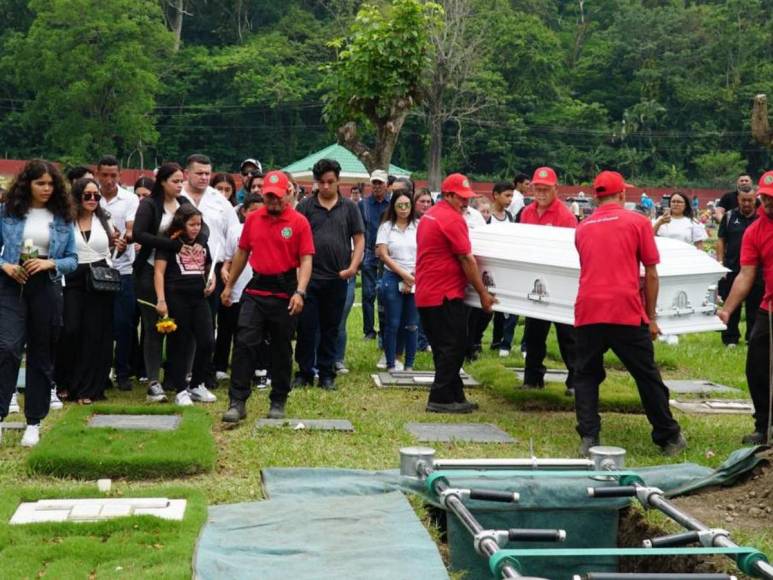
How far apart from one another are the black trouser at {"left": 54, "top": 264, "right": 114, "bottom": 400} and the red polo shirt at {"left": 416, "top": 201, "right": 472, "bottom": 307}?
2408mm

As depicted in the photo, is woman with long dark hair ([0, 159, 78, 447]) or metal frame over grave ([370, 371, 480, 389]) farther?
metal frame over grave ([370, 371, 480, 389])

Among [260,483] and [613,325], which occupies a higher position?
[613,325]

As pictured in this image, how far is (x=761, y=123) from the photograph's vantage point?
52.7ft

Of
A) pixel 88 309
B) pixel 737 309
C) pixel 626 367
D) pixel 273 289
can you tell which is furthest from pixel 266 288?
pixel 737 309

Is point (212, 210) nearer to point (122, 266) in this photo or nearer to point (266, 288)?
point (122, 266)

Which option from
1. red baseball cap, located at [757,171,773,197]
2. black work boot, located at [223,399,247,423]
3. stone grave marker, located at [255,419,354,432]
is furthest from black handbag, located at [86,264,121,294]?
red baseball cap, located at [757,171,773,197]

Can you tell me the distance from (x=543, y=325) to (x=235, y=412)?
278 centimetres

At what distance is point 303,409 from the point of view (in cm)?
908

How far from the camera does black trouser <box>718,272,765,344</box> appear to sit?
39.2 feet

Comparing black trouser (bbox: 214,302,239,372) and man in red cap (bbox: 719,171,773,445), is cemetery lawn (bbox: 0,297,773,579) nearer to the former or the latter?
man in red cap (bbox: 719,171,773,445)

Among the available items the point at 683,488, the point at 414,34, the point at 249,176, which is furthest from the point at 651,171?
the point at 683,488

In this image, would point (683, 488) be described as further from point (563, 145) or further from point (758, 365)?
point (563, 145)

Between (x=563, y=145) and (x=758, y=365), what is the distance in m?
61.8

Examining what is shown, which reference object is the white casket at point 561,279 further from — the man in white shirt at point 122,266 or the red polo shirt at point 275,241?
the man in white shirt at point 122,266
